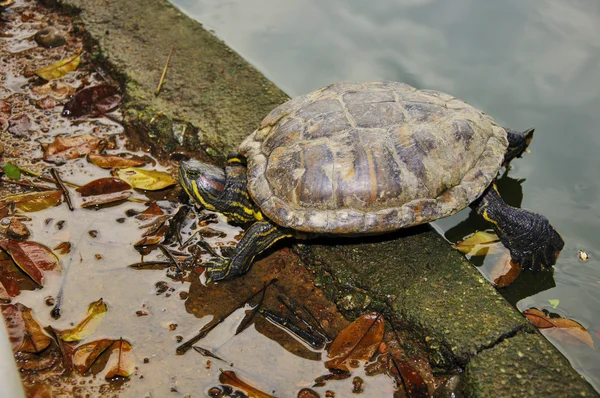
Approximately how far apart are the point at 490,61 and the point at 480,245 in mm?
2639

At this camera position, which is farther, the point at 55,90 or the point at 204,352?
the point at 55,90

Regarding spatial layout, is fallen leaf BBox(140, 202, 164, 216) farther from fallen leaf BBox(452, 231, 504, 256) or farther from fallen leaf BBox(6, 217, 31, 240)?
fallen leaf BBox(452, 231, 504, 256)

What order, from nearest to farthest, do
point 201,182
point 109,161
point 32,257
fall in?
point 32,257, point 201,182, point 109,161

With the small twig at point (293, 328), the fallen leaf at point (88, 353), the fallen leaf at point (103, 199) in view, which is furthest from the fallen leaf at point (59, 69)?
the small twig at point (293, 328)

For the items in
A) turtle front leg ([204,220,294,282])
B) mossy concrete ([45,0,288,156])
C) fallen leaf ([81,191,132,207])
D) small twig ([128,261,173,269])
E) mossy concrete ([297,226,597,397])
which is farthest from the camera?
mossy concrete ([45,0,288,156])

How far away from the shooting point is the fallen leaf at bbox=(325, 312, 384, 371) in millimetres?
3393

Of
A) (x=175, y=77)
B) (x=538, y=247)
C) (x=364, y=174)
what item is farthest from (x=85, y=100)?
(x=538, y=247)

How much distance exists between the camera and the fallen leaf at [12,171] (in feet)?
14.3

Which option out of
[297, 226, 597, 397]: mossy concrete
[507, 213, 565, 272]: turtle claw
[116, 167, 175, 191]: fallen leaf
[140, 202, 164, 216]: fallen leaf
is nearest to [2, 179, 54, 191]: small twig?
[116, 167, 175, 191]: fallen leaf

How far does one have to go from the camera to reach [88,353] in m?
3.32

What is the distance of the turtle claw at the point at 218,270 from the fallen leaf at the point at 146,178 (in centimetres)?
100

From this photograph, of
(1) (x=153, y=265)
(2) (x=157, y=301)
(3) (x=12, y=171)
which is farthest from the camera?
(3) (x=12, y=171)

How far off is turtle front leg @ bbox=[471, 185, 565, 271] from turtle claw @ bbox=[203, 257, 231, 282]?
1.95m

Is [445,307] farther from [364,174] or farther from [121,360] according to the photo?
[121,360]
